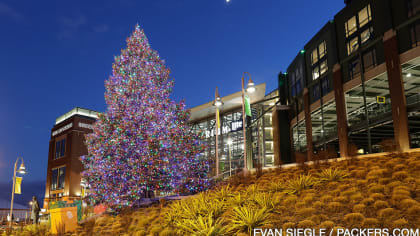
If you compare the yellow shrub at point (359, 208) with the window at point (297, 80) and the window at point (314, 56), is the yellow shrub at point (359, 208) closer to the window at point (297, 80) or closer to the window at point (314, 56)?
the window at point (314, 56)

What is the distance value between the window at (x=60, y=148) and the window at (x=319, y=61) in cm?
4599

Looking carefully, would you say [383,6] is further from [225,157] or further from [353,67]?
[225,157]

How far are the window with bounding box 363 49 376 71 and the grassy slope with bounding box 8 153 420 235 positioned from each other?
45.1ft

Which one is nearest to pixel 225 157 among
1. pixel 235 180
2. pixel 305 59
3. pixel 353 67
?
pixel 305 59

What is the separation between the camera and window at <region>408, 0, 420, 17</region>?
20.8m

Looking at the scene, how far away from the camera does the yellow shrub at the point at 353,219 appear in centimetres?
659

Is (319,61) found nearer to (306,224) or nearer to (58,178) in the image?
(306,224)

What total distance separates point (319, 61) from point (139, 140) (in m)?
21.2

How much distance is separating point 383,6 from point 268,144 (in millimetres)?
23116

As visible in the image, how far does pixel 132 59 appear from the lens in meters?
18.9

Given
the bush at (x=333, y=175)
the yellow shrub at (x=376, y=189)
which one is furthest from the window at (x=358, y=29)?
the yellow shrub at (x=376, y=189)

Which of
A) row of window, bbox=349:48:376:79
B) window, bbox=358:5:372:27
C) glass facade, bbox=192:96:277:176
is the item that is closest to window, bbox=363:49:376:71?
row of window, bbox=349:48:376:79

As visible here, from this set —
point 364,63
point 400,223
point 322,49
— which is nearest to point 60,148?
point 322,49

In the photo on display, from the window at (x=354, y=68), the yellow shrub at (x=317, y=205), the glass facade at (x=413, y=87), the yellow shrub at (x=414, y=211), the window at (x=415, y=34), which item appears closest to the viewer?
the yellow shrub at (x=414, y=211)
